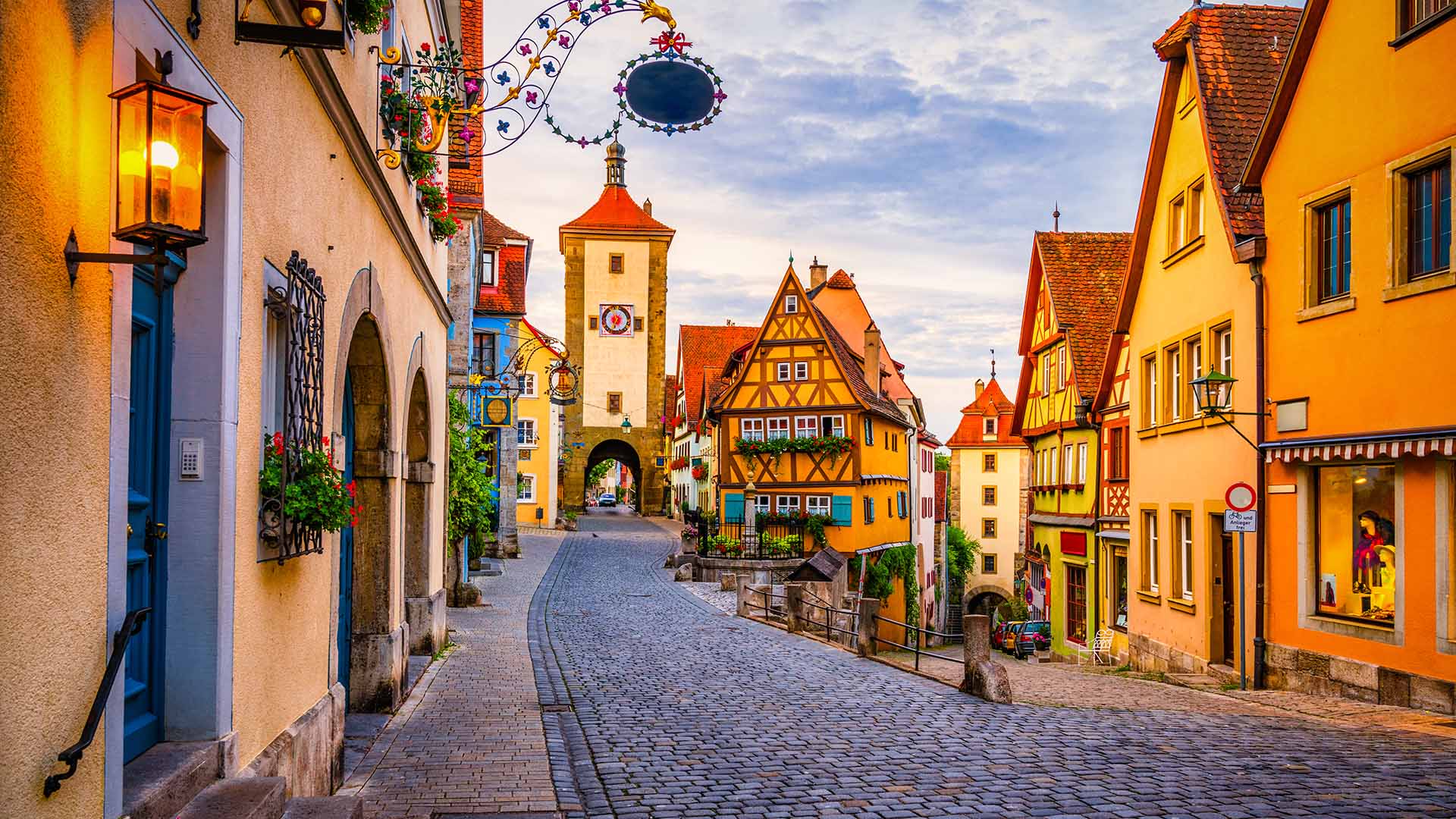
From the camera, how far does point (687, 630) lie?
1908 cm

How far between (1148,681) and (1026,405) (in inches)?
624

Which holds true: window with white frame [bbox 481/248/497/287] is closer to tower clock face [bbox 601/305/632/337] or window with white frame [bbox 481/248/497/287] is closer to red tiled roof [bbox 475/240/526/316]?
red tiled roof [bbox 475/240/526/316]

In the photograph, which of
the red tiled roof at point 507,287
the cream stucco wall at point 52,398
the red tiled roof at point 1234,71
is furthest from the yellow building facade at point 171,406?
the red tiled roof at point 507,287

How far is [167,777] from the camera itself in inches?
166

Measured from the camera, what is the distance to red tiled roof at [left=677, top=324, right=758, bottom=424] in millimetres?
61562

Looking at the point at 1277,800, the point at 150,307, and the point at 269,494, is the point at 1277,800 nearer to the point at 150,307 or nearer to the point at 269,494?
the point at 269,494

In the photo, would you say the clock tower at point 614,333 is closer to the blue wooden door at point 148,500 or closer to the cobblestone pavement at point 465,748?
the cobblestone pavement at point 465,748

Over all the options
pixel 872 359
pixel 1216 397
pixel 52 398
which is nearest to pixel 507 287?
pixel 872 359

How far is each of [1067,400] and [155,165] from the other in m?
25.5

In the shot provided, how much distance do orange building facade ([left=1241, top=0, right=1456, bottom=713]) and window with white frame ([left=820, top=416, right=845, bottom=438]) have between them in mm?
23530

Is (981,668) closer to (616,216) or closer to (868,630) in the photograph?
(868,630)

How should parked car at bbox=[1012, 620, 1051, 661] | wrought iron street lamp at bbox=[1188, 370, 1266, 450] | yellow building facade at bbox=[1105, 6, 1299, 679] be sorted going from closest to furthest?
1. wrought iron street lamp at bbox=[1188, 370, 1266, 450]
2. yellow building facade at bbox=[1105, 6, 1299, 679]
3. parked car at bbox=[1012, 620, 1051, 661]

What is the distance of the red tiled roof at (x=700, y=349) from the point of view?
61.6 meters

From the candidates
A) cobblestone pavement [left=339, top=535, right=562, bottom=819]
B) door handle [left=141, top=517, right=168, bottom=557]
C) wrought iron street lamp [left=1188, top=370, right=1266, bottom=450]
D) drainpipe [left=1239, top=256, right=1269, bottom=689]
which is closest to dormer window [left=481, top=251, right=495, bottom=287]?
cobblestone pavement [left=339, top=535, right=562, bottom=819]
